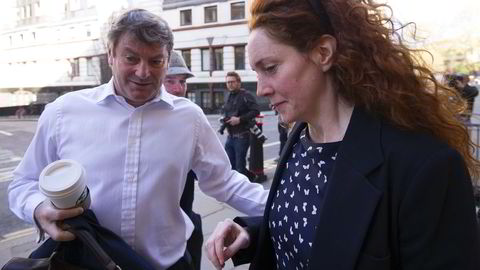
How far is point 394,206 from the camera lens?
1.07m

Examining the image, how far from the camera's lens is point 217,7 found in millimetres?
27828

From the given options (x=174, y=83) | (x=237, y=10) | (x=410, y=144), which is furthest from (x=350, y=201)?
(x=237, y=10)

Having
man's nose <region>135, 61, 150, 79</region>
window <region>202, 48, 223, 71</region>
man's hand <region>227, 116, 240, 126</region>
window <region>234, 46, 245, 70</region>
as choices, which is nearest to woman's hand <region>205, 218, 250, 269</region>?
man's nose <region>135, 61, 150, 79</region>

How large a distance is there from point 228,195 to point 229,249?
549mm

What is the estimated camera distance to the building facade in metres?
27.6

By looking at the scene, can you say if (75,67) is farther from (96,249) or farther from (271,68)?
(271,68)

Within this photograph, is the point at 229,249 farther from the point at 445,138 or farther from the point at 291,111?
the point at 445,138

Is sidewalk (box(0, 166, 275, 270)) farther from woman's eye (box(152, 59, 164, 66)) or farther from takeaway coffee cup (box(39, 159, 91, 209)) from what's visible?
takeaway coffee cup (box(39, 159, 91, 209))

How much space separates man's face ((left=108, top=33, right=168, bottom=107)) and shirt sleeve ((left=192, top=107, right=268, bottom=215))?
0.30 meters

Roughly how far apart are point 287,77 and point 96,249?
2.94 feet

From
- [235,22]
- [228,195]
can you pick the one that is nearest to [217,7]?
[235,22]

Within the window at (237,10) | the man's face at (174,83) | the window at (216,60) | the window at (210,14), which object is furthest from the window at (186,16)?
the man's face at (174,83)

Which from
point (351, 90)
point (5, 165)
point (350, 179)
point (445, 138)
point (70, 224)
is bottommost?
point (5, 165)

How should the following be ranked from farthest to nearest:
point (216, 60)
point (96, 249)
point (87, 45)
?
point (87, 45), point (216, 60), point (96, 249)
